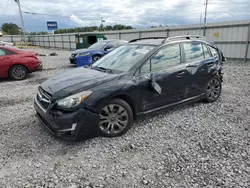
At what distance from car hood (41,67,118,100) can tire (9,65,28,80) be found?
508 centimetres

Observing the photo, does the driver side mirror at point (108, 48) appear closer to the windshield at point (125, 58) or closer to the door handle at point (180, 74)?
the windshield at point (125, 58)

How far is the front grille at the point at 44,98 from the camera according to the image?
2.92m

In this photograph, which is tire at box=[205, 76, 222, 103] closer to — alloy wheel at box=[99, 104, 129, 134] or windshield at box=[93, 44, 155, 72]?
windshield at box=[93, 44, 155, 72]

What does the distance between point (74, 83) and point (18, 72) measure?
5695 mm

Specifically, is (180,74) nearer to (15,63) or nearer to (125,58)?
(125,58)

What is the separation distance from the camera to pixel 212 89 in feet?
14.8

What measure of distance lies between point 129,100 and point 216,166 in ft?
5.23

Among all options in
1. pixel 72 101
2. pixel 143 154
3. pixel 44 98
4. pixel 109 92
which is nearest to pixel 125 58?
pixel 109 92

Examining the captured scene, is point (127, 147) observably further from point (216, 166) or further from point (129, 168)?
point (216, 166)

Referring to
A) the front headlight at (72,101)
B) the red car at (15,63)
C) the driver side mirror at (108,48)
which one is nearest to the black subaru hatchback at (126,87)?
the front headlight at (72,101)

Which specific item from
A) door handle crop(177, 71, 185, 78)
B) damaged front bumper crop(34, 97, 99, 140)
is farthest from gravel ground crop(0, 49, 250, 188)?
door handle crop(177, 71, 185, 78)

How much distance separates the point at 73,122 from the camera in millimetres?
2703

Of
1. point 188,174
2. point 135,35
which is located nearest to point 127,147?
point 188,174

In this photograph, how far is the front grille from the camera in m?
2.92
